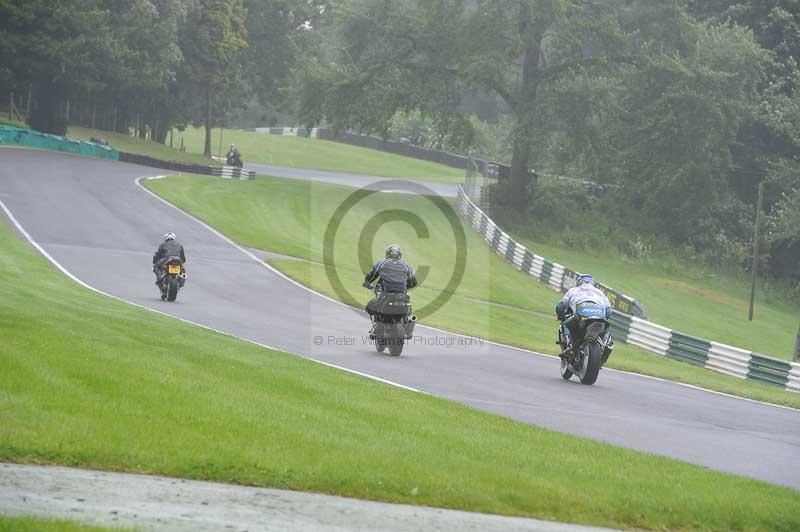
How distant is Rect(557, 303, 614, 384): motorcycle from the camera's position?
1802 centimetres

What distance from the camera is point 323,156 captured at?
96812 millimetres

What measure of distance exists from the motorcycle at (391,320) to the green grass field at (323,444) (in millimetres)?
5502

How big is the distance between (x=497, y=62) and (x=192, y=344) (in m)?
38.3

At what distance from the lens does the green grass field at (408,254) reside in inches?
1057

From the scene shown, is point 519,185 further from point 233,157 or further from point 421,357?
point 421,357

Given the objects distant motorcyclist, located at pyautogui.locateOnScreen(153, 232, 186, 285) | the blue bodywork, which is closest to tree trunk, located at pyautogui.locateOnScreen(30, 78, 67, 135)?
distant motorcyclist, located at pyautogui.locateOnScreen(153, 232, 186, 285)

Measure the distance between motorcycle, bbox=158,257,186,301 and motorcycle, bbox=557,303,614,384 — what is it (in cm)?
1018

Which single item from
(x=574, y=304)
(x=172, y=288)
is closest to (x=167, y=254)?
(x=172, y=288)

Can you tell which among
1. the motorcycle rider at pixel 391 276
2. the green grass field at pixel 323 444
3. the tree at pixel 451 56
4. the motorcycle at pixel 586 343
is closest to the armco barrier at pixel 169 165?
the tree at pixel 451 56

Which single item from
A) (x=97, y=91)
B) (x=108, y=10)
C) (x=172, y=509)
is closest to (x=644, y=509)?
(x=172, y=509)

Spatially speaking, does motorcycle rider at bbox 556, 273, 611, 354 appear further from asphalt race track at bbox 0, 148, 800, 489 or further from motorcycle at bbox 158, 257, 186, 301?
motorcycle at bbox 158, 257, 186, 301

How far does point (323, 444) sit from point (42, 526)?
138 inches

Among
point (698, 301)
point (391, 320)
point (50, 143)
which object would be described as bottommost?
point (698, 301)

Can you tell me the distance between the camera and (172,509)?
24.7 ft
